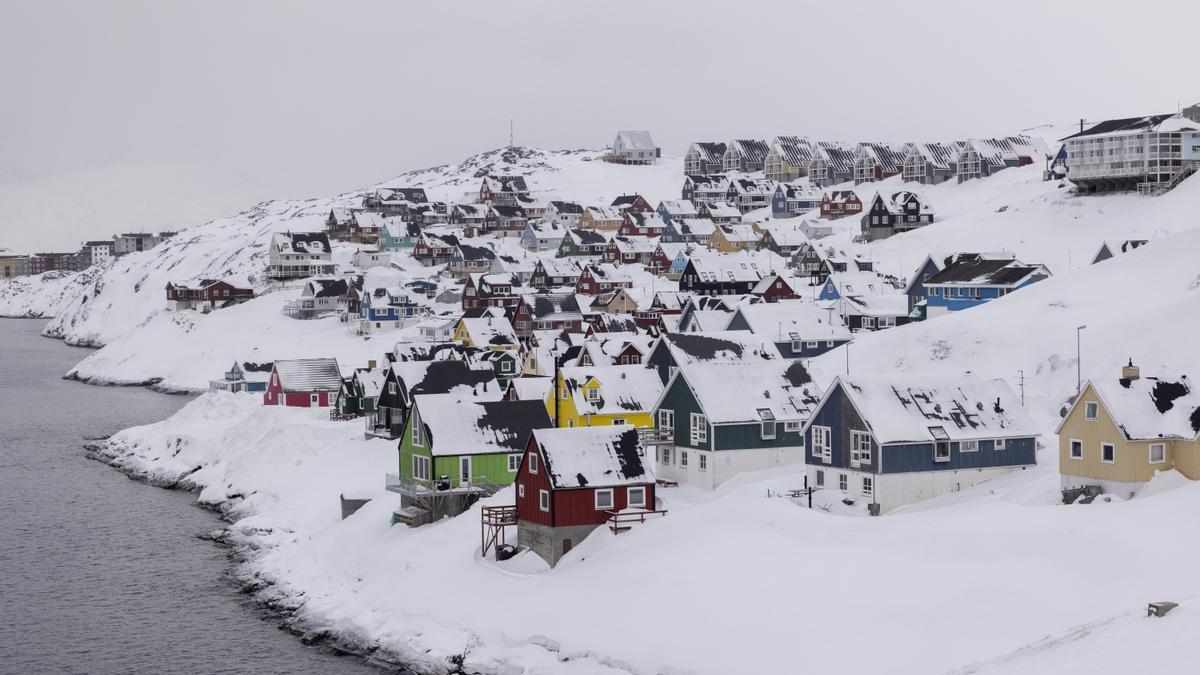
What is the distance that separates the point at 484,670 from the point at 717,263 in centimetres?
9000

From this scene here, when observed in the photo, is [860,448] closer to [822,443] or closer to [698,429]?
[822,443]

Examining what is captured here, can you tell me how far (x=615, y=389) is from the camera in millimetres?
65812

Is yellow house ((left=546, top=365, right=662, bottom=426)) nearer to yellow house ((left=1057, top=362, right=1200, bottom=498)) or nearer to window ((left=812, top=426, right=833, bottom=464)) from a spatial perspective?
window ((left=812, top=426, right=833, bottom=464))

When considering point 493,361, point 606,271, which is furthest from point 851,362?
point 606,271

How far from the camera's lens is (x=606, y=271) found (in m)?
140

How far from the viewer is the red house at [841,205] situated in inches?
6373

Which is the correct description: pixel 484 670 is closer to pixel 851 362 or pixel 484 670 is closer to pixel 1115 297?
pixel 851 362

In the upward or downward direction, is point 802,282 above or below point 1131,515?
above

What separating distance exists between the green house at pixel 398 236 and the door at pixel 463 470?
4638 inches

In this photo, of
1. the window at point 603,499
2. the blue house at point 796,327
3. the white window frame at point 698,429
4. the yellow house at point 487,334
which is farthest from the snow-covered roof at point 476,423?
the yellow house at point 487,334

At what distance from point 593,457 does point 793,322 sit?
43286 millimetres

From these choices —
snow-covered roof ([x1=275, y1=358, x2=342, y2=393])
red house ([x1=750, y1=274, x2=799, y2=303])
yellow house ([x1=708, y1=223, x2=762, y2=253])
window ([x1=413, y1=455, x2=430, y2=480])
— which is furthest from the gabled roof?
yellow house ([x1=708, y1=223, x2=762, y2=253])

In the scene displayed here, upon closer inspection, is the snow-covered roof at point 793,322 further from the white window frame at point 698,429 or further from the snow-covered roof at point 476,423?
the snow-covered roof at point 476,423

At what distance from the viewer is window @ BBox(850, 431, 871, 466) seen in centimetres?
5072
